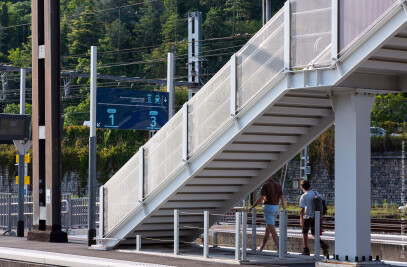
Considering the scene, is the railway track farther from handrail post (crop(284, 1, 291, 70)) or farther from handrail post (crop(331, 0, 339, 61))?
handrail post (crop(331, 0, 339, 61))

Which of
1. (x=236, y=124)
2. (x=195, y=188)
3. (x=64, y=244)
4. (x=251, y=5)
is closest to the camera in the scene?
(x=236, y=124)

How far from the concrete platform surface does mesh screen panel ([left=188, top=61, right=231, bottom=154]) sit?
2.12m

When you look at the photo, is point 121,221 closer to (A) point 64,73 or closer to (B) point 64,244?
(B) point 64,244

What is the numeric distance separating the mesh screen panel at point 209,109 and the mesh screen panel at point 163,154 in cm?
44

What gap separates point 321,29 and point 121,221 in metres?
6.74

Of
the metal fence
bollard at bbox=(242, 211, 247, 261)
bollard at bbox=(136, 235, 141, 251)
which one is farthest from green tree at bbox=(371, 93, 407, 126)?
bollard at bbox=(242, 211, 247, 261)

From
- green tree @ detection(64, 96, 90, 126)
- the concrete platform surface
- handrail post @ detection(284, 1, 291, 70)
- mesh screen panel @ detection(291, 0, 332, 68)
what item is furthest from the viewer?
green tree @ detection(64, 96, 90, 126)

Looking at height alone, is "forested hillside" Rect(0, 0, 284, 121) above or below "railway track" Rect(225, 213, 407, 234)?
above

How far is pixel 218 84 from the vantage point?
1515 cm

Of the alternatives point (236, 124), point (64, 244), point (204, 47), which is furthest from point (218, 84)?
point (204, 47)

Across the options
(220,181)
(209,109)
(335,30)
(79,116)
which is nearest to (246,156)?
(220,181)

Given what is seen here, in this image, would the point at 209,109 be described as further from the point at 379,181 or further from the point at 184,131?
the point at 379,181

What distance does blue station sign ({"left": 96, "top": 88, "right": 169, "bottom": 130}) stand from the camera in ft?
93.1

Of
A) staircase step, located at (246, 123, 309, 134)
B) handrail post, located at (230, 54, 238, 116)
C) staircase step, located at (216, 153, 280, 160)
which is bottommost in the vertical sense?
staircase step, located at (216, 153, 280, 160)
